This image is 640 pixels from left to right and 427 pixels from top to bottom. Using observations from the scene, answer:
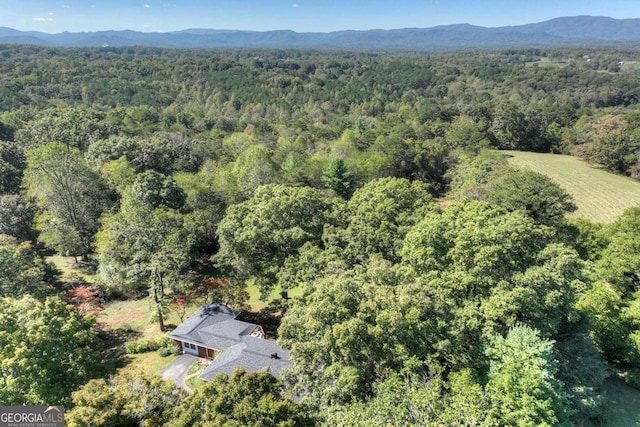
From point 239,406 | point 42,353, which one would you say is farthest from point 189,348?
point 239,406

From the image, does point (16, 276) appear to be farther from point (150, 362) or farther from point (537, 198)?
point (537, 198)

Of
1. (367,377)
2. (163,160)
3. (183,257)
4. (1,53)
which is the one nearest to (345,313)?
(367,377)

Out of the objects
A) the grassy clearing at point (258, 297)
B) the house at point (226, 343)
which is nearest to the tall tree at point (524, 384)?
the house at point (226, 343)

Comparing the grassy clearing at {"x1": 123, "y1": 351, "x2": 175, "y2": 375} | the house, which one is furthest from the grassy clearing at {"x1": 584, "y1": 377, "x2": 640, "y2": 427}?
the grassy clearing at {"x1": 123, "y1": 351, "x2": 175, "y2": 375}

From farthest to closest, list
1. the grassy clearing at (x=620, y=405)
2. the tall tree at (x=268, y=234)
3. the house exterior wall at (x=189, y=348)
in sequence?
the tall tree at (x=268, y=234)
the house exterior wall at (x=189, y=348)
the grassy clearing at (x=620, y=405)

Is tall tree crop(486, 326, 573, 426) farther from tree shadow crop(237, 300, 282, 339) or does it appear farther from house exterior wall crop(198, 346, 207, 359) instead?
house exterior wall crop(198, 346, 207, 359)

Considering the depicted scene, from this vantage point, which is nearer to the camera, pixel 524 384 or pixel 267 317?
pixel 524 384

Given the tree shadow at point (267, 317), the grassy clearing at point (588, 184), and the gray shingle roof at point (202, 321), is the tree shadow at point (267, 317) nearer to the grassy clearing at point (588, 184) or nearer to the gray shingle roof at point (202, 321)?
the gray shingle roof at point (202, 321)
